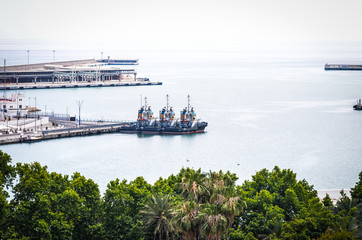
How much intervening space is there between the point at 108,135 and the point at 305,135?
Answer: 2596cm

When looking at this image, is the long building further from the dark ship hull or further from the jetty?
the dark ship hull

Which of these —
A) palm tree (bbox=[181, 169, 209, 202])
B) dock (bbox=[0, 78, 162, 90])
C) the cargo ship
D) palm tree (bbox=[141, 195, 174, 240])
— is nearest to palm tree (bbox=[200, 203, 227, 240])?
palm tree (bbox=[181, 169, 209, 202])

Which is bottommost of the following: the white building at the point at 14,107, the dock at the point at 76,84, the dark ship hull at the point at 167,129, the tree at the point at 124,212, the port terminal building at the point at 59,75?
the tree at the point at 124,212

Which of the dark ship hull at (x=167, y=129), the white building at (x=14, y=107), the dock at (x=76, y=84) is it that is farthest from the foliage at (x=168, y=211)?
the dock at (x=76, y=84)

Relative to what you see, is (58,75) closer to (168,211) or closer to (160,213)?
(160,213)

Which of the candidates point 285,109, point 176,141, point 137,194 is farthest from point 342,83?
point 137,194

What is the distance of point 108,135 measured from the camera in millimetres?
76562

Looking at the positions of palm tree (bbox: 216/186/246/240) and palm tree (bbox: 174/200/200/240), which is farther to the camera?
palm tree (bbox: 216/186/246/240)

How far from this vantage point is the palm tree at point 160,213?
27047mm

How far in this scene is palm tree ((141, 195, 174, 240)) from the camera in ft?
88.7

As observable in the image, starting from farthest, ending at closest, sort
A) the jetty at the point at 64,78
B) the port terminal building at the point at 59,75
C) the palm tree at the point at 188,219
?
1. the port terminal building at the point at 59,75
2. the jetty at the point at 64,78
3. the palm tree at the point at 188,219

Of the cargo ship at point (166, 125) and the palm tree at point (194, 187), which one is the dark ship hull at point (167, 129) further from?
the palm tree at point (194, 187)

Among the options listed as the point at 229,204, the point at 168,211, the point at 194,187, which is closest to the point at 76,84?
the point at 168,211

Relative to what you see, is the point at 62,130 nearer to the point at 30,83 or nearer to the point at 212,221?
the point at 212,221
